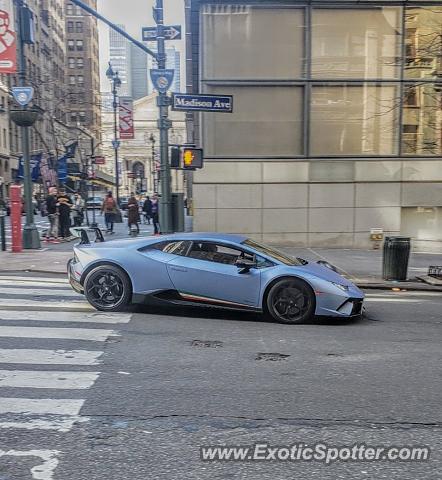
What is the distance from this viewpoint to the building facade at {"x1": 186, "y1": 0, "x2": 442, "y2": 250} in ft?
56.2

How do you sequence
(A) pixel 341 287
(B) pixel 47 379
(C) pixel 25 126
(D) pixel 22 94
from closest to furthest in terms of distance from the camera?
(B) pixel 47 379 < (A) pixel 341 287 < (D) pixel 22 94 < (C) pixel 25 126

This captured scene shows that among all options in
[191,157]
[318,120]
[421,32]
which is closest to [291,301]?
[191,157]

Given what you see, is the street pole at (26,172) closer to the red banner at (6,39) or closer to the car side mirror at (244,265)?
the red banner at (6,39)

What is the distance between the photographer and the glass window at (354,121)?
57.2ft

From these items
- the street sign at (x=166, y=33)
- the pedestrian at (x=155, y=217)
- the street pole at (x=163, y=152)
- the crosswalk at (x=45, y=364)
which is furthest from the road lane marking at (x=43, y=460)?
the pedestrian at (x=155, y=217)

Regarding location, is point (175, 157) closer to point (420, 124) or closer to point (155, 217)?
point (420, 124)

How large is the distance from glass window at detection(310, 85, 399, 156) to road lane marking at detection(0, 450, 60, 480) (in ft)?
49.4

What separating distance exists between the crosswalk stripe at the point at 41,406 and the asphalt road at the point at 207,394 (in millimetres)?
22

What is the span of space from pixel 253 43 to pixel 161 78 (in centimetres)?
446

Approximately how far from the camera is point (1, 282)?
35.2 ft

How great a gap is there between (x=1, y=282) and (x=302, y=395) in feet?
25.8

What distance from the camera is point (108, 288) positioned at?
808 centimetres

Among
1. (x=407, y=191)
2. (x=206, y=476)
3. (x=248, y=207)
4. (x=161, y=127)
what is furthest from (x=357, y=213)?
(x=206, y=476)

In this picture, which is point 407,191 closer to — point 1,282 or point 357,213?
point 357,213
